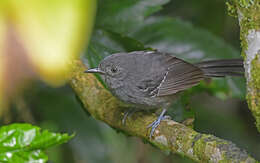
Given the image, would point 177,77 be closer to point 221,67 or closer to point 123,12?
point 221,67

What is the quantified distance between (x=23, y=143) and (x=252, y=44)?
4.81 ft

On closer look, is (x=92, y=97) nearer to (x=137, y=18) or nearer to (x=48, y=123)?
(x=137, y=18)

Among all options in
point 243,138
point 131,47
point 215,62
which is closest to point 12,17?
point 131,47

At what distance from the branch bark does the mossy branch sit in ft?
0.92

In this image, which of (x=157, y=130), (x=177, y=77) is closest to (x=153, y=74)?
(x=177, y=77)

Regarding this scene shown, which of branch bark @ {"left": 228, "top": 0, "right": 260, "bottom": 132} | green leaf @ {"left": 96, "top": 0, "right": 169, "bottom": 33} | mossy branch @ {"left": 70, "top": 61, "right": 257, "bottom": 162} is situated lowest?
mossy branch @ {"left": 70, "top": 61, "right": 257, "bottom": 162}

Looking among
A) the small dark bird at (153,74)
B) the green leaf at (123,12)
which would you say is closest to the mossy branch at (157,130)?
the small dark bird at (153,74)

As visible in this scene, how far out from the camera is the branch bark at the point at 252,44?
208 centimetres

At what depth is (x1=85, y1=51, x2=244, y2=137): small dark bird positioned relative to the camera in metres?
3.59

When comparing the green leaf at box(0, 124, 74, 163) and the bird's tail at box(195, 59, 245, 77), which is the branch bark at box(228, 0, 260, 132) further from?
the bird's tail at box(195, 59, 245, 77)

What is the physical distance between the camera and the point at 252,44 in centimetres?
212

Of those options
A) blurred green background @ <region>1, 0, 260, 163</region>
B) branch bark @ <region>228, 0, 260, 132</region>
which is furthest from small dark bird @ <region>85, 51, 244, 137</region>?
branch bark @ <region>228, 0, 260, 132</region>

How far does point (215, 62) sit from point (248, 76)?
175cm

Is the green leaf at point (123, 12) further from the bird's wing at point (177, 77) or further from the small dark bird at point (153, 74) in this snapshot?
the bird's wing at point (177, 77)
